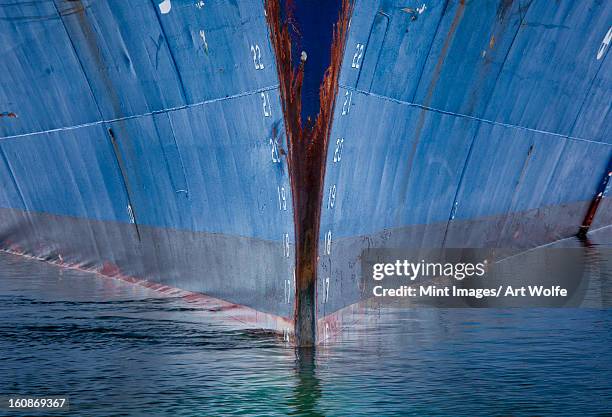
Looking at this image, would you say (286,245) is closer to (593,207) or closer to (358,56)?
(358,56)

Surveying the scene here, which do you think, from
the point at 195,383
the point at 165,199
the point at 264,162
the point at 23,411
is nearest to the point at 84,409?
the point at 23,411

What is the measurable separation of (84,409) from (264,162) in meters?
2.50

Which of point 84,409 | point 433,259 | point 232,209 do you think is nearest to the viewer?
point 84,409

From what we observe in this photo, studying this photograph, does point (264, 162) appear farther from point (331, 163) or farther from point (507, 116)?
point (507, 116)

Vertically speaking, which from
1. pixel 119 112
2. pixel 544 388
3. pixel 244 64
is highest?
pixel 244 64

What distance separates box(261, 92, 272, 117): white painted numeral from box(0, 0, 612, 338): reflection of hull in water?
29mm

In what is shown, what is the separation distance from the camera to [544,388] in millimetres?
8055

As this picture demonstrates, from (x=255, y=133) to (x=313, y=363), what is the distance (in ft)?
5.88

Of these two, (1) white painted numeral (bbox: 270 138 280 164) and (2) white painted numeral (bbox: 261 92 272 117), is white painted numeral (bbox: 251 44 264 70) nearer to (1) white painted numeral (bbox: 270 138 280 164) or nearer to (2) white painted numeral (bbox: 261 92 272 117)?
(2) white painted numeral (bbox: 261 92 272 117)

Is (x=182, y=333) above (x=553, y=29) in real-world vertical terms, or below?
below

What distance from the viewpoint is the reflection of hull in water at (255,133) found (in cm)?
925

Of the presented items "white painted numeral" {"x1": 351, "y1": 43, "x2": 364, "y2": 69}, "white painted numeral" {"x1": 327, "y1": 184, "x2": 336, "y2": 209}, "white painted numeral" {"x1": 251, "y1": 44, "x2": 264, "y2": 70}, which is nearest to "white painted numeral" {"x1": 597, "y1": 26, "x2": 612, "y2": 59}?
"white painted numeral" {"x1": 351, "y1": 43, "x2": 364, "y2": 69}

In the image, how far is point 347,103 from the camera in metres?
9.05

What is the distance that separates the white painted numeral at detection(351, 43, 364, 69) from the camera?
903 centimetres
